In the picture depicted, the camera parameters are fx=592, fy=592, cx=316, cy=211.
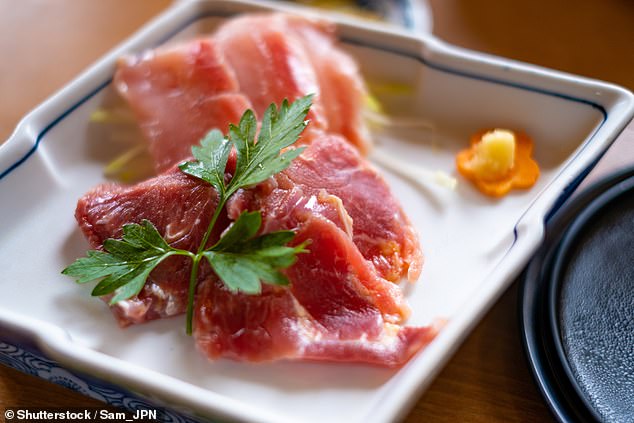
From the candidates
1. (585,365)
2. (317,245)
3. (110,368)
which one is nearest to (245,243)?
(317,245)

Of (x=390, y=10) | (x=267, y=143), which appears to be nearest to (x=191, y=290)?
(x=267, y=143)

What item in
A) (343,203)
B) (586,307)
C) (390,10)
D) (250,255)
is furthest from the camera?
(390,10)

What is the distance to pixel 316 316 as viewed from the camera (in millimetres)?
1389

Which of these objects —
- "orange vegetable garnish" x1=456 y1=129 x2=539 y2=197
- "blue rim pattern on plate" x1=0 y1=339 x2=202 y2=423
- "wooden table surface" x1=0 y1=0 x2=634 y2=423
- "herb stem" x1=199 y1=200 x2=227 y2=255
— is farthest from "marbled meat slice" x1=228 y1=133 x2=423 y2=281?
"wooden table surface" x1=0 y1=0 x2=634 y2=423

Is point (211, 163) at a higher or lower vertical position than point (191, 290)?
higher

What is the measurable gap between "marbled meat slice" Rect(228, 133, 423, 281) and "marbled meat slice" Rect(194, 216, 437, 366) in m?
0.07

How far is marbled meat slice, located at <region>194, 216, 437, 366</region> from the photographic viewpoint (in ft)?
4.35

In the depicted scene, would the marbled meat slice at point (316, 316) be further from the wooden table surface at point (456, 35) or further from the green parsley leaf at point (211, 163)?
the wooden table surface at point (456, 35)

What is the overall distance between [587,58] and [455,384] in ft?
5.53

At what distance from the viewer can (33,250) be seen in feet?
5.29

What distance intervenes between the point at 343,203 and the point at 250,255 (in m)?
0.39

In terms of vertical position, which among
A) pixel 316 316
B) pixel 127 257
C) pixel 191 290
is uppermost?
pixel 127 257

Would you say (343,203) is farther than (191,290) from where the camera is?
Yes

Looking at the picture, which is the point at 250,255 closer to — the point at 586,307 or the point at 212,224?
the point at 212,224
